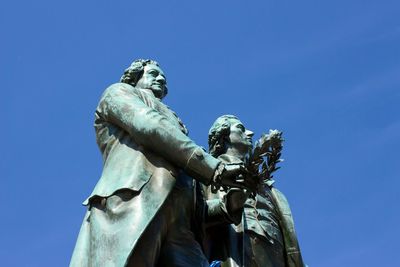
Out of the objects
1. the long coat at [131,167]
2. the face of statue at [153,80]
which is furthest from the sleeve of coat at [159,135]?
the face of statue at [153,80]

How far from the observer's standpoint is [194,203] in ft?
34.3

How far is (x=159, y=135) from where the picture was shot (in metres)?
10.2

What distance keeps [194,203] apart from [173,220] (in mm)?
413

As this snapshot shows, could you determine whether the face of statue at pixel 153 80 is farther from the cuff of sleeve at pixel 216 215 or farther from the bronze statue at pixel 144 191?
the cuff of sleeve at pixel 216 215

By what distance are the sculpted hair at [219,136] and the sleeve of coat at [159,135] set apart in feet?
6.02

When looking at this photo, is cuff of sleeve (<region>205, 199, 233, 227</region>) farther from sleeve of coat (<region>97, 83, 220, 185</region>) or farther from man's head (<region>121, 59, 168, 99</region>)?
man's head (<region>121, 59, 168, 99</region>)

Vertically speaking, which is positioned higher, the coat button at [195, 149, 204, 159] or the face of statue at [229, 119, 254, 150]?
the face of statue at [229, 119, 254, 150]

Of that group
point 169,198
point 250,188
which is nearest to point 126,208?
point 169,198

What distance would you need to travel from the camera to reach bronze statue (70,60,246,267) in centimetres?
969

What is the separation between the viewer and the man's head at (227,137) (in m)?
12.3

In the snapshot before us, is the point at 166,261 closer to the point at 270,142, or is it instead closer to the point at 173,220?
the point at 173,220

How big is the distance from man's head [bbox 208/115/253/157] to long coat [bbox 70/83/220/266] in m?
1.54

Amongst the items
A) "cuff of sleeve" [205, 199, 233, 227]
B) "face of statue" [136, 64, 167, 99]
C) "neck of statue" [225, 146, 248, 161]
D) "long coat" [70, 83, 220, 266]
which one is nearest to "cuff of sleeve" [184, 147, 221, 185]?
"long coat" [70, 83, 220, 266]

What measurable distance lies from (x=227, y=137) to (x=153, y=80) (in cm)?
130
